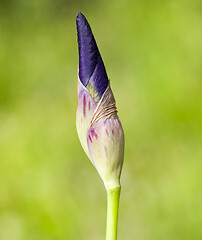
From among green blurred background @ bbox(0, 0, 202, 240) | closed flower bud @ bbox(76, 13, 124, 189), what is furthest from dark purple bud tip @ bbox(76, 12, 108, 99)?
green blurred background @ bbox(0, 0, 202, 240)

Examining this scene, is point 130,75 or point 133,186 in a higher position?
point 130,75

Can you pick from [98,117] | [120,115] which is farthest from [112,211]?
[120,115]

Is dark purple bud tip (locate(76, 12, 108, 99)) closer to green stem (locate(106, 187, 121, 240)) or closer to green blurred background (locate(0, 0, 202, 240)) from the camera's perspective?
green stem (locate(106, 187, 121, 240))

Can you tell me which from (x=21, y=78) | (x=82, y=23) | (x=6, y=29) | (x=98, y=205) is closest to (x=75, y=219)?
(x=98, y=205)

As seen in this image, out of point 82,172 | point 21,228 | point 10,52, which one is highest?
point 10,52

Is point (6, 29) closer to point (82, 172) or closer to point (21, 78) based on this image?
point (21, 78)

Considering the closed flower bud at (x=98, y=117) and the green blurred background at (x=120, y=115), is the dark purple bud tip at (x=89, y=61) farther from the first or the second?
the green blurred background at (x=120, y=115)
